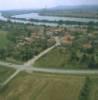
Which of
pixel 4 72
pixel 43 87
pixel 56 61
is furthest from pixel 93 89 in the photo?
pixel 4 72

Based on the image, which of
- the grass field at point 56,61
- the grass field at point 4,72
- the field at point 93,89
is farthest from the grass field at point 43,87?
the grass field at point 56,61

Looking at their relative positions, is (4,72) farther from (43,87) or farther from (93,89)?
(93,89)

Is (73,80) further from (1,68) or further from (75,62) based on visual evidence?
(1,68)

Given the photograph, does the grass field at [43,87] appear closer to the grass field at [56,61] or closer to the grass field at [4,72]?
the grass field at [4,72]

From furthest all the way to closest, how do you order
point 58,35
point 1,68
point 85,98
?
point 58,35 → point 1,68 → point 85,98

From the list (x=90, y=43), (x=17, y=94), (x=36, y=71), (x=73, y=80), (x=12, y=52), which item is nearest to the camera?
(x=17, y=94)

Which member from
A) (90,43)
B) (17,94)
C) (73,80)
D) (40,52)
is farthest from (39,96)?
(90,43)

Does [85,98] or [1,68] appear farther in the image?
[1,68]
